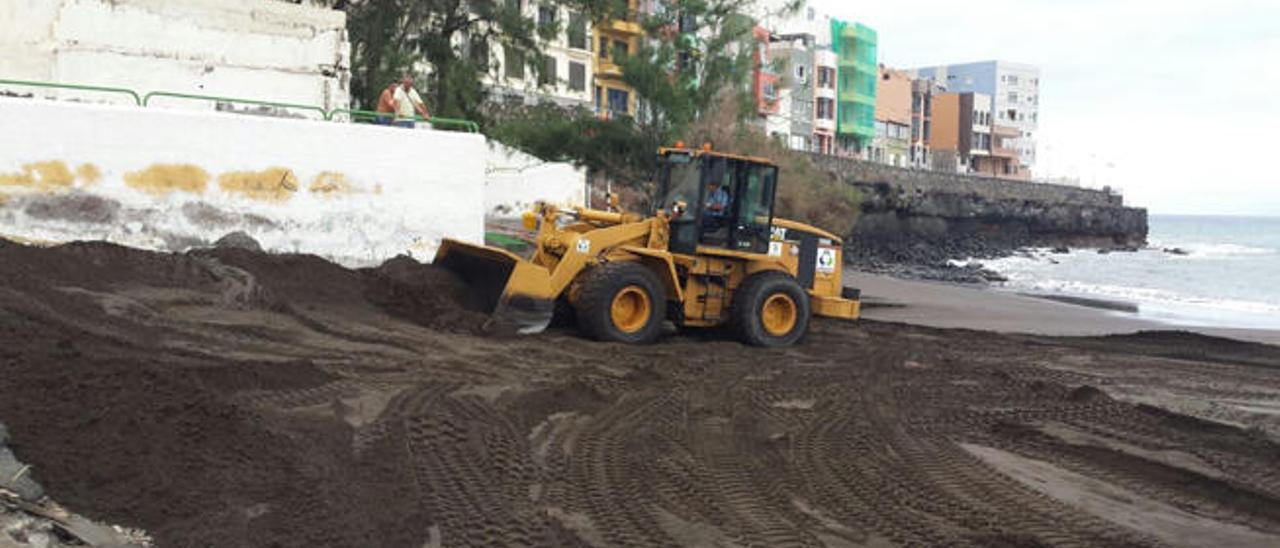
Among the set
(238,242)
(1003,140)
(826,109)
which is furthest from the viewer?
(1003,140)

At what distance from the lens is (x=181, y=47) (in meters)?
18.7

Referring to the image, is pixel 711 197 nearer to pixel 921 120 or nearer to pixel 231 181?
pixel 231 181

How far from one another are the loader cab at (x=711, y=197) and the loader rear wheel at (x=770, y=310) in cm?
41

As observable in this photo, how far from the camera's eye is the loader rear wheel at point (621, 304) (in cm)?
1255

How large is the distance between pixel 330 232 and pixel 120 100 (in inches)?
193

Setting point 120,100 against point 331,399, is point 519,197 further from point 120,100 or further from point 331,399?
point 331,399

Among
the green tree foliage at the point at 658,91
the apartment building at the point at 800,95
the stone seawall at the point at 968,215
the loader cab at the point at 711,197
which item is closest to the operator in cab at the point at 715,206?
the loader cab at the point at 711,197

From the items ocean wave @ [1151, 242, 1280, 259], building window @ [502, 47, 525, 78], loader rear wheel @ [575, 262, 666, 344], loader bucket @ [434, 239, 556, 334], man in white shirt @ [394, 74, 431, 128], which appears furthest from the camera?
ocean wave @ [1151, 242, 1280, 259]

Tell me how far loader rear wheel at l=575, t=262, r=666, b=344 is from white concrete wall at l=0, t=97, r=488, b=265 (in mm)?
4707

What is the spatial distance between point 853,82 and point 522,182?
→ 6287 cm

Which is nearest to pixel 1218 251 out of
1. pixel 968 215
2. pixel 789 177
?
pixel 968 215

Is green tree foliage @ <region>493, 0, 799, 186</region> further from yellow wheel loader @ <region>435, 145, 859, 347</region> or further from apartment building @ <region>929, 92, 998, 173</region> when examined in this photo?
apartment building @ <region>929, 92, 998, 173</region>

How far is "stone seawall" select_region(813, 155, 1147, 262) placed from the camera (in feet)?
190

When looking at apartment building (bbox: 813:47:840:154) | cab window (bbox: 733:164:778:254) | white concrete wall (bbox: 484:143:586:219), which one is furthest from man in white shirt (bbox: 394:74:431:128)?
apartment building (bbox: 813:47:840:154)
